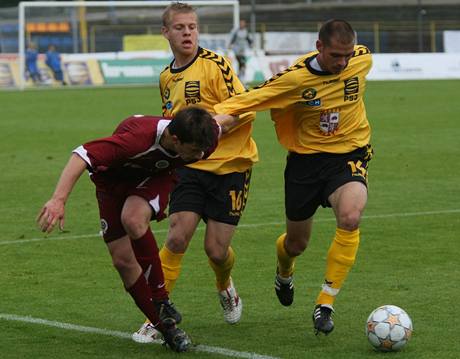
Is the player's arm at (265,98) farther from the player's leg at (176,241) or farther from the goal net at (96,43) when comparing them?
the goal net at (96,43)

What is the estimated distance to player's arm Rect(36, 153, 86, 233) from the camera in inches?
216

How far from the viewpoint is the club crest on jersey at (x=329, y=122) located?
23.4 feet

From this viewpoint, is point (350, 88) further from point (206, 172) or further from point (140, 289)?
point (140, 289)

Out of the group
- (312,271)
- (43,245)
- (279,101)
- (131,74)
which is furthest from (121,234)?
(131,74)

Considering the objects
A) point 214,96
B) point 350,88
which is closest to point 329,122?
point 350,88

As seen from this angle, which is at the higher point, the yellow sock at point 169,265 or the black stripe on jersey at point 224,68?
the black stripe on jersey at point 224,68

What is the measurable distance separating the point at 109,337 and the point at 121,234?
737mm

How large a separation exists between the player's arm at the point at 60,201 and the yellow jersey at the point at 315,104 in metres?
1.35

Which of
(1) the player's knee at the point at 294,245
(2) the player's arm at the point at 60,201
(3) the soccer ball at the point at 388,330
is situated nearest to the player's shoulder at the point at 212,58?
(1) the player's knee at the point at 294,245

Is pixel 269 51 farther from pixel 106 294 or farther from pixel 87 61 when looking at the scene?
pixel 106 294

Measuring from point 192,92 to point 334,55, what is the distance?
1027mm

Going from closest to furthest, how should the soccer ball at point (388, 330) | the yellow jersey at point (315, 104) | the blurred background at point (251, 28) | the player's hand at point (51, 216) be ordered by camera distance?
the player's hand at point (51, 216)
the soccer ball at point (388, 330)
the yellow jersey at point (315, 104)
the blurred background at point (251, 28)

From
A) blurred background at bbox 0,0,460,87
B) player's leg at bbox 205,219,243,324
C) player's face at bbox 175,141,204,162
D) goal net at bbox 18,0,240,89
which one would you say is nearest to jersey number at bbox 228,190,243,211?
player's leg at bbox 205,219,243,324

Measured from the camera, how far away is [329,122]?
282 inches
